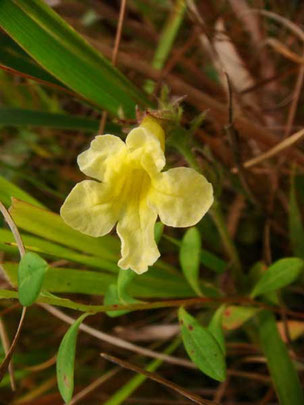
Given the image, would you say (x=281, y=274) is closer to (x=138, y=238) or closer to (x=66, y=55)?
(x=138, y=238)

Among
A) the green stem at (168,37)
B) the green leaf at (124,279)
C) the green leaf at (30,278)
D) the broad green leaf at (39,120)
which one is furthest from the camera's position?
the green stem at (168,37)

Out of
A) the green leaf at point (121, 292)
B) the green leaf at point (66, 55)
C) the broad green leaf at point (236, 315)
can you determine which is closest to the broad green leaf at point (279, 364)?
the broad green leaf at point (236, 315)

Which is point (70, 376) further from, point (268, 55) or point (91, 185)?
point (268, 55)

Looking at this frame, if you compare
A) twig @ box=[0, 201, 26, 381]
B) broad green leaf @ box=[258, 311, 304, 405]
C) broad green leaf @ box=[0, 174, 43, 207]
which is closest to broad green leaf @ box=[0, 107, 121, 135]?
broad green leaf @ box=[0, 174, 43, 207]

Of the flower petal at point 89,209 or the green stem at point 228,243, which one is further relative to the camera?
the green stem at point 228,243

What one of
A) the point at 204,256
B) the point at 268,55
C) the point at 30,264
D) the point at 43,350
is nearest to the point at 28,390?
the point at 43,350

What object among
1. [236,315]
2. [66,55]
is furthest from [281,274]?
[66,55]

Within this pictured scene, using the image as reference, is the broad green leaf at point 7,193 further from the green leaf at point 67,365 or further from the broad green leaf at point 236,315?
the broad green leaf at point 236,315
